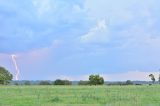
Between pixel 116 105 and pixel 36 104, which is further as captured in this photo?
pixel 36 104

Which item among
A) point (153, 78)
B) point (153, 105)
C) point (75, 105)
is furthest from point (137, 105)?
point (153, 78)

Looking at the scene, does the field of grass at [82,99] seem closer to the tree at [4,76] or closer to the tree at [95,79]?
the tree at [95,79]

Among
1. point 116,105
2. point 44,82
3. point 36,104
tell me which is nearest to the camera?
point 116,105

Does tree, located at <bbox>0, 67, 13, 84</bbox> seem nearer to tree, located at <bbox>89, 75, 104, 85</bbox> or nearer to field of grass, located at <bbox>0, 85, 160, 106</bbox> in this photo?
tree, located at <bbox>89, 75, 104, 85</bbox>

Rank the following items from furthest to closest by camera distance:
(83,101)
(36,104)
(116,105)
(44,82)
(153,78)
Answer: (153,78) < (44,82) < (83,101) < (36,104) < (116,105)

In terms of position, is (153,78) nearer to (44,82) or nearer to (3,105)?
(44,82)

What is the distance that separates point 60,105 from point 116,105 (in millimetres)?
3481

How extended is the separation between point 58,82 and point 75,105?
98.6 m

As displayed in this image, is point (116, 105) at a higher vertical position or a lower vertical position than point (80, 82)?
lower

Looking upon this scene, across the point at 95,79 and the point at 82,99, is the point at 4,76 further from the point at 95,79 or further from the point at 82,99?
the point at 82,99

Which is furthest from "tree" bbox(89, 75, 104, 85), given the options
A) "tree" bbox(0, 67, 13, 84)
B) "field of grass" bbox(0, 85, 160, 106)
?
"field of grass" bbox(0, 85, 160, 106)

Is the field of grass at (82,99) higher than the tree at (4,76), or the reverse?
the tree at (4,76)

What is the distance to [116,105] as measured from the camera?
2809cm

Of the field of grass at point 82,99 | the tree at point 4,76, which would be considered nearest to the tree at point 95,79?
the tree at point 4,76
